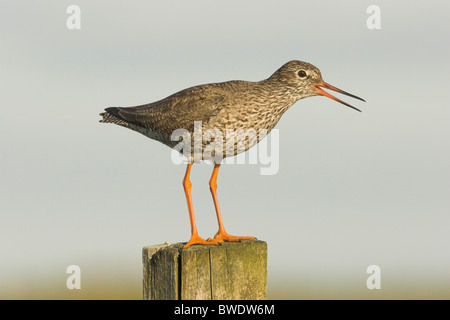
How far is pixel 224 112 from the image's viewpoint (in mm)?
8078

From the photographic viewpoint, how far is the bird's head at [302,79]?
28.6 feet

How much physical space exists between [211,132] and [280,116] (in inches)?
49.1

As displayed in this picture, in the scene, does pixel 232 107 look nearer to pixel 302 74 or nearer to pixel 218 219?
pixel 302 74

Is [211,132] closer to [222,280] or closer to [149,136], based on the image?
[149,136]

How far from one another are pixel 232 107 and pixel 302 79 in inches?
54.2

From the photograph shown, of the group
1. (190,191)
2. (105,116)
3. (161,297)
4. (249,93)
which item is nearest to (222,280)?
(161,297)

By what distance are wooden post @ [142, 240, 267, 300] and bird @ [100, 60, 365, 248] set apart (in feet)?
3.20

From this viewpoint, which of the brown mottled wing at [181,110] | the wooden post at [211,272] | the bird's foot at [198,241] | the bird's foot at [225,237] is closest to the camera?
the wooden post at [211,272]

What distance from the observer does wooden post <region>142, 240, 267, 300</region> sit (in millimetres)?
6336

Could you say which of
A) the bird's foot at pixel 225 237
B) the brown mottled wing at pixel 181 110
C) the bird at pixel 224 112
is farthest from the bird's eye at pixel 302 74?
the bird's foot at pixel 225 237

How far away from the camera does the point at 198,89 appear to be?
856 cm

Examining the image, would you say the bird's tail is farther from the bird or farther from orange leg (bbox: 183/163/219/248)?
orange leg (bbox: 183/163/219/248)

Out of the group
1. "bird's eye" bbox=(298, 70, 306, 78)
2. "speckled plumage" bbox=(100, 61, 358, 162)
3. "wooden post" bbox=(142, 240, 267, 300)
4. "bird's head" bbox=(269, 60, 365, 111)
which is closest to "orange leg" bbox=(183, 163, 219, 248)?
"wooden post" bbox=(142, 240, 267, 300)

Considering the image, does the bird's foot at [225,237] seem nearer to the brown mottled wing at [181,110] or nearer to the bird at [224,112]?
the bird at [224,112]
